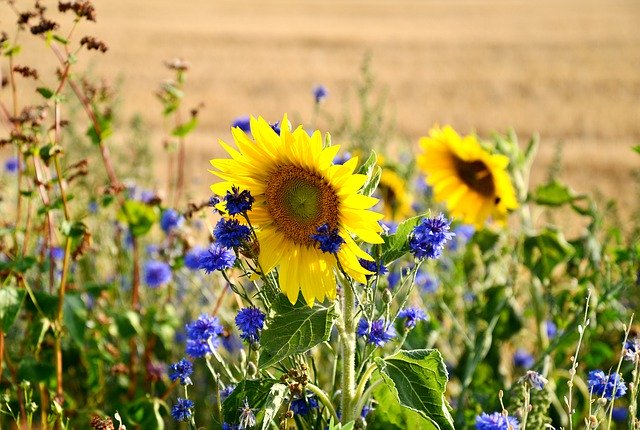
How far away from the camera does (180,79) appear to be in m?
2.18

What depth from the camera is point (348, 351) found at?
1.47 metres

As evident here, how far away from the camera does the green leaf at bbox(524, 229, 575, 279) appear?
2203 mm

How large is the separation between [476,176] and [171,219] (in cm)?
83

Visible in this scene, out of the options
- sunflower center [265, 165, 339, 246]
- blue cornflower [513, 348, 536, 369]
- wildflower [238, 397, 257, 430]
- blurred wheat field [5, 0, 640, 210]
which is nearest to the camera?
wildflower [238, 397, 257, 430]

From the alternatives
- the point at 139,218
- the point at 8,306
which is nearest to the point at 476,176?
the point at 139,218

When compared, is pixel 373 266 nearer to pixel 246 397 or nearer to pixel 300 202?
pixel 300 202

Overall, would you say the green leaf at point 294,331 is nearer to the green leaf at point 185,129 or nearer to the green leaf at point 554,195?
the green leaf at point 185,129

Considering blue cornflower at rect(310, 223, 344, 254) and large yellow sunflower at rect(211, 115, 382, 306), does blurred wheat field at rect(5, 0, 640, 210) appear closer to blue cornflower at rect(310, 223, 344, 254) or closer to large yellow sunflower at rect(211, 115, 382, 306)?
large yellow sunflower at rect(211, 115, 382, 306)

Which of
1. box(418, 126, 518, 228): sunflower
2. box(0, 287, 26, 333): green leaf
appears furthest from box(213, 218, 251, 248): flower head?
box(418, 126, 518, 228): sunflower

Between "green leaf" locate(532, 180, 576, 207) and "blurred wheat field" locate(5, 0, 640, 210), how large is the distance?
5.80 ft

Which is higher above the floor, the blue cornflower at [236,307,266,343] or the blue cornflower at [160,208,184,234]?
the blue cornflower at [160,208,184,234]

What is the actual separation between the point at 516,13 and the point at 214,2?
7.37 metres

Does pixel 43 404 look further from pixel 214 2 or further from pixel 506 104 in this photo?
pixel 214 2

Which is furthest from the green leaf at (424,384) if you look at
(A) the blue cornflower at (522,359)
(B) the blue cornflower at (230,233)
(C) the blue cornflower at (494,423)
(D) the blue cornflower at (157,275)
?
(A) the blue cornflower at (522,359)
